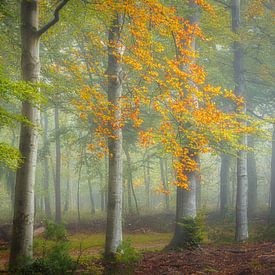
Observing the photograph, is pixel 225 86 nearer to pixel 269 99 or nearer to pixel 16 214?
pixel 269 99

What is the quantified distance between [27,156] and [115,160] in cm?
322

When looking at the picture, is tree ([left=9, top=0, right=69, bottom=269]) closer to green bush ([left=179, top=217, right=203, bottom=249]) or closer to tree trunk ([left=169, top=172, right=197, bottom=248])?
green bush ([left=179, top=217, right=203, bottom=249])

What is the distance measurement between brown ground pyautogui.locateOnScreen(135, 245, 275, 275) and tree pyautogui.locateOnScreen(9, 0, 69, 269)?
2854 mm

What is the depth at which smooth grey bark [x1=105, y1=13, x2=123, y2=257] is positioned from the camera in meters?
10.3

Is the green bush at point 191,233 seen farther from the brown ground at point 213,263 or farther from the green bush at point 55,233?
the green bush at point 55,233

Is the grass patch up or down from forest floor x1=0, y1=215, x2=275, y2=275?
down

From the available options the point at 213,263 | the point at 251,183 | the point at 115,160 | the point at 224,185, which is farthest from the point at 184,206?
the point at 251,183

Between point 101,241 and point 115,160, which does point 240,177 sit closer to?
point 115,160

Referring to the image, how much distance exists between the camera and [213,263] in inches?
341

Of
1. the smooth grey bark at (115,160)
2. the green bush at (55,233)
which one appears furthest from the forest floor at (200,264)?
the green bush at (55,233)

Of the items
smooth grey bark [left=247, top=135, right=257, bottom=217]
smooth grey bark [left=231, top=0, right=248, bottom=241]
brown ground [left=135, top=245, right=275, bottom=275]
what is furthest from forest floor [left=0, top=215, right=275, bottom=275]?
smooth grey bark [left=247, top=135, right=257, bottom=217]

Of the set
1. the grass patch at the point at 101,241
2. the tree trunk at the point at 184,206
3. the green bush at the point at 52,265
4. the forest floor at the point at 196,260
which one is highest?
the tree trunk at the point at 184,206

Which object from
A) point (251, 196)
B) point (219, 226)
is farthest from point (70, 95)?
point (251, 196)

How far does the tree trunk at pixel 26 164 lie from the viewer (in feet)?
25.5
